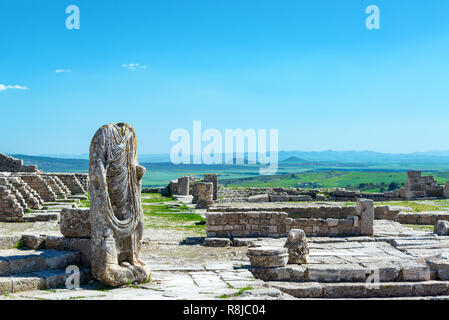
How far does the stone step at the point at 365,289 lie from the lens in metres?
8.59

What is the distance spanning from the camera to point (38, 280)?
649 cm

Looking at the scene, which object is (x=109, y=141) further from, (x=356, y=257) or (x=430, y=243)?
(x=430, y=243)

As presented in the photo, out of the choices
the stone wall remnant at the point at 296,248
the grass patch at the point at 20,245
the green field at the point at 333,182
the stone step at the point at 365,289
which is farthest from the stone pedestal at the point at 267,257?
the green field at the point at 333,182

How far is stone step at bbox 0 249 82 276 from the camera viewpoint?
6.61m

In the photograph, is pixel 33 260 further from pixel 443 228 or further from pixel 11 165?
pixel 11 165

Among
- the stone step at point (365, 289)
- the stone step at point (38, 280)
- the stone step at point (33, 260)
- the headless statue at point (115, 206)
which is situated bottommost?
the stone step at point (365, 289)

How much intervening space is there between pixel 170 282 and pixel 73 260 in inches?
63.0

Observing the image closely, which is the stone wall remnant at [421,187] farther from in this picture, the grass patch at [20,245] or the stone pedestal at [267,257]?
the grass patch at [20,245]

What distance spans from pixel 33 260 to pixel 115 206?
1.42 m

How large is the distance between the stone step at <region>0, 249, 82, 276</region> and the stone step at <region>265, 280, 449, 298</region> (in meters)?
3.58

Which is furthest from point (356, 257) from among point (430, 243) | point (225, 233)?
point (225, 233)

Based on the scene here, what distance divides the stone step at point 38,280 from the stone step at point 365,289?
359 centimetres
